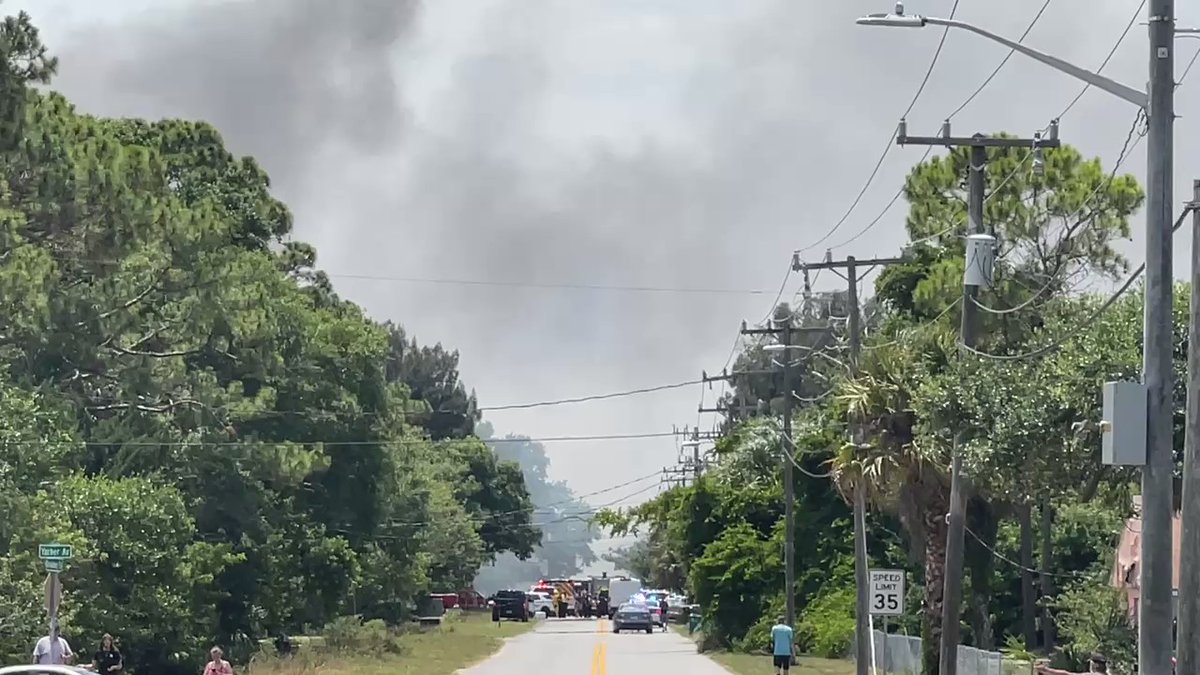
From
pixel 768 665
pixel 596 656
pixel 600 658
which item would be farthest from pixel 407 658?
pixel 768 665

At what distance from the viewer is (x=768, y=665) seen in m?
52.9

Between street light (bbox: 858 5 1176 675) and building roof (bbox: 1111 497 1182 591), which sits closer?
street light (bbox: 858 5 1176 675)

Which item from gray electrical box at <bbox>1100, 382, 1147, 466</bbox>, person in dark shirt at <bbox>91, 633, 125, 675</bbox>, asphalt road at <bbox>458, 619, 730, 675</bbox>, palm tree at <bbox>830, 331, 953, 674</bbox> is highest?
palm tree at <bbox>830, 331, 953, 674</bbox>

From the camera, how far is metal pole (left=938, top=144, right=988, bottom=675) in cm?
2969

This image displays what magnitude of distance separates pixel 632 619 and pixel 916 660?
4415 centimetres

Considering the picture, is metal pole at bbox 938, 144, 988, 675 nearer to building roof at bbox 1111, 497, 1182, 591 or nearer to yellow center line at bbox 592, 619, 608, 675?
building roof at bbox 1111, 497, 1182, 591

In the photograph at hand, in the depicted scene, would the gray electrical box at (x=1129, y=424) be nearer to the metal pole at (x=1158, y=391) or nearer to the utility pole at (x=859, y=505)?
the metal pole at (x=1158, y=391)

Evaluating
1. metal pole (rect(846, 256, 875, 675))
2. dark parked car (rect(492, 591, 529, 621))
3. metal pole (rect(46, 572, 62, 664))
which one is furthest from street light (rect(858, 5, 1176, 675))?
dark parked car (rect(492, 591, 529, 621))

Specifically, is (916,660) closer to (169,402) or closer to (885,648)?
(885,648)

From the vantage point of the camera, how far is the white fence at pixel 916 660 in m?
33.3

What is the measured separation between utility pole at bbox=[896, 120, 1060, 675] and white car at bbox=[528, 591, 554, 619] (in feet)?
261

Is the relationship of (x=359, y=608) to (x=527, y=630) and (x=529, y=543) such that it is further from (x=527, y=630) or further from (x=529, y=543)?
Result: (x=529, y=543)

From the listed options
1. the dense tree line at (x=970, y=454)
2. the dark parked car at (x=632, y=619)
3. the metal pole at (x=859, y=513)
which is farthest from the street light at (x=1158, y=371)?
the dark parked car at (x=632, y=619)

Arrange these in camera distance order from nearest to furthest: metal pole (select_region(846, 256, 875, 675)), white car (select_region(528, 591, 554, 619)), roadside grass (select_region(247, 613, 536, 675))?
metal pole (select_region(846, 256, 875, 675)) → roadside grass (select_region(247, 613, 536, 675)) → white car (select_region(528, 591, 554, 619))
